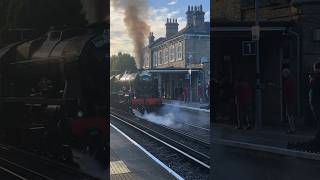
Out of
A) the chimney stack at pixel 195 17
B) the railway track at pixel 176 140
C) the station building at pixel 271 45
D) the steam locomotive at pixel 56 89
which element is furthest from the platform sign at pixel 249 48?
the steam locomotive at pixel 56 89

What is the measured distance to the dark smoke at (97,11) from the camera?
2385 millimetres

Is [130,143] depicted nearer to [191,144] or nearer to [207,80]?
[191,144]

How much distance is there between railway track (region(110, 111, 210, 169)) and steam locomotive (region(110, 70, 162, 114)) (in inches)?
4.0

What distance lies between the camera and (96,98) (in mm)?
2398

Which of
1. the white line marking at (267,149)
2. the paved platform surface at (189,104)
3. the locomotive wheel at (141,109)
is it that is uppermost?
the paved platform surface at (189,104)

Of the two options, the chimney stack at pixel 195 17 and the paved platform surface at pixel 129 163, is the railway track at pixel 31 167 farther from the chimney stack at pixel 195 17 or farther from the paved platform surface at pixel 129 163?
the chimney stack at pixel 195 17

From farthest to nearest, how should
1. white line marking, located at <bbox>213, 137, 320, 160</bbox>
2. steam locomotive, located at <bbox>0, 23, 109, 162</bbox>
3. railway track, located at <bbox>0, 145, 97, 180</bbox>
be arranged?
white line marking, located at <bbox>213, 137, 320, 160</bbox> < railway track, located at <bbox>0, 145, 97, 180</bbox> < steam locomotive, located at <bbox>0, 23, 109, 162</bbox>

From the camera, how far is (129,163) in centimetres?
249

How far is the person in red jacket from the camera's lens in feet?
8.33

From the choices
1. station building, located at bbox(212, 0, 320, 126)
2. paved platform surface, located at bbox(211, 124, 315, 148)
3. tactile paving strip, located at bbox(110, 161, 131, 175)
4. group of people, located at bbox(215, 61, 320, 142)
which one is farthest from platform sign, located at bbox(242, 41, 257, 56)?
tactile paving strip, located at bbox(110, 161, 131, 175)

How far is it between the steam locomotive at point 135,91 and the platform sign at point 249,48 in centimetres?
46

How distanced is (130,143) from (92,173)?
0.22 m

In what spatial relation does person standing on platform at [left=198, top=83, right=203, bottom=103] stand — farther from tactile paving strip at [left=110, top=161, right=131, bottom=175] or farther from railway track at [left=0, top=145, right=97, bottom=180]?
railway track at [left=0, top=145, right=97, bottom=180]

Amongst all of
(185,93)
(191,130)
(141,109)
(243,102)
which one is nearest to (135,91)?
(141,109)
